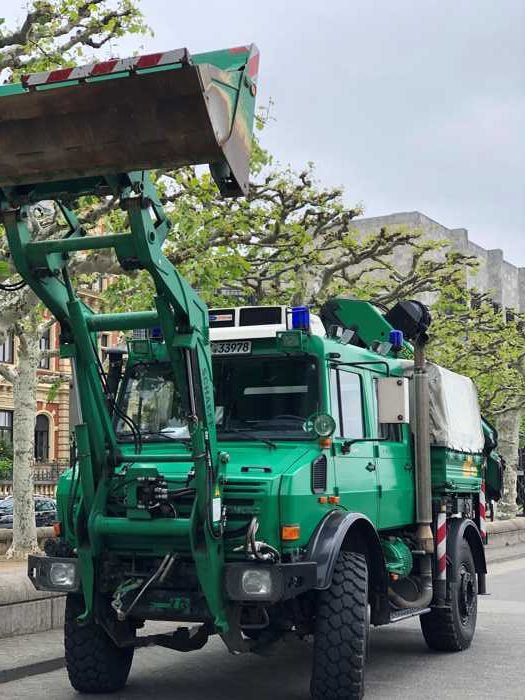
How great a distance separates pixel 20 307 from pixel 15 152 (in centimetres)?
876

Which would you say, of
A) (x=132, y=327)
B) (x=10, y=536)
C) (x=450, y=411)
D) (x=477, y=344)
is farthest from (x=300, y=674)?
(x=477, y=344)

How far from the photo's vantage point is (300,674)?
30.8ft

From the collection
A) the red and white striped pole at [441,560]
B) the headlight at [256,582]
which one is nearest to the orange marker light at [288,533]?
the headlight at [256,582]

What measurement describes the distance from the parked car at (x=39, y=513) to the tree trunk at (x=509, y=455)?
15.4 m

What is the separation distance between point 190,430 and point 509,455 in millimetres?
34326

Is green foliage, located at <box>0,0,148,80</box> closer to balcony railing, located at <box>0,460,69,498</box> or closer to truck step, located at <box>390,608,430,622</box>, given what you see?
truck step, located at <box>390,608,430,622</box>

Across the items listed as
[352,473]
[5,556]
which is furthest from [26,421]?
[352,473]

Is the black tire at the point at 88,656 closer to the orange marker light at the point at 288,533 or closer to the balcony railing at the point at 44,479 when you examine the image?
the orange marker light at the point at 288,533

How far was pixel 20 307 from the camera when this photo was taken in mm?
15406

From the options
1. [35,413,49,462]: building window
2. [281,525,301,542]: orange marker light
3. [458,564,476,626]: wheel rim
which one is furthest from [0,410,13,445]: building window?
[281,525,301,542]: orange marker light

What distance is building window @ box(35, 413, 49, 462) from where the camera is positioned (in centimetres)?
5212

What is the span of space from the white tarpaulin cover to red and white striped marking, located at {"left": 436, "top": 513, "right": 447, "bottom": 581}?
724 mm

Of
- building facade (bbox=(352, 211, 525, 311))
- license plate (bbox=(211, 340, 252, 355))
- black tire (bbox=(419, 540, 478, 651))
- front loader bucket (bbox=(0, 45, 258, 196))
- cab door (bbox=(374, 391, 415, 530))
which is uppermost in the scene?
building facade (bbox=(352, 211, 525, 311))

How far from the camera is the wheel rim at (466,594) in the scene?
10711 millimetres
